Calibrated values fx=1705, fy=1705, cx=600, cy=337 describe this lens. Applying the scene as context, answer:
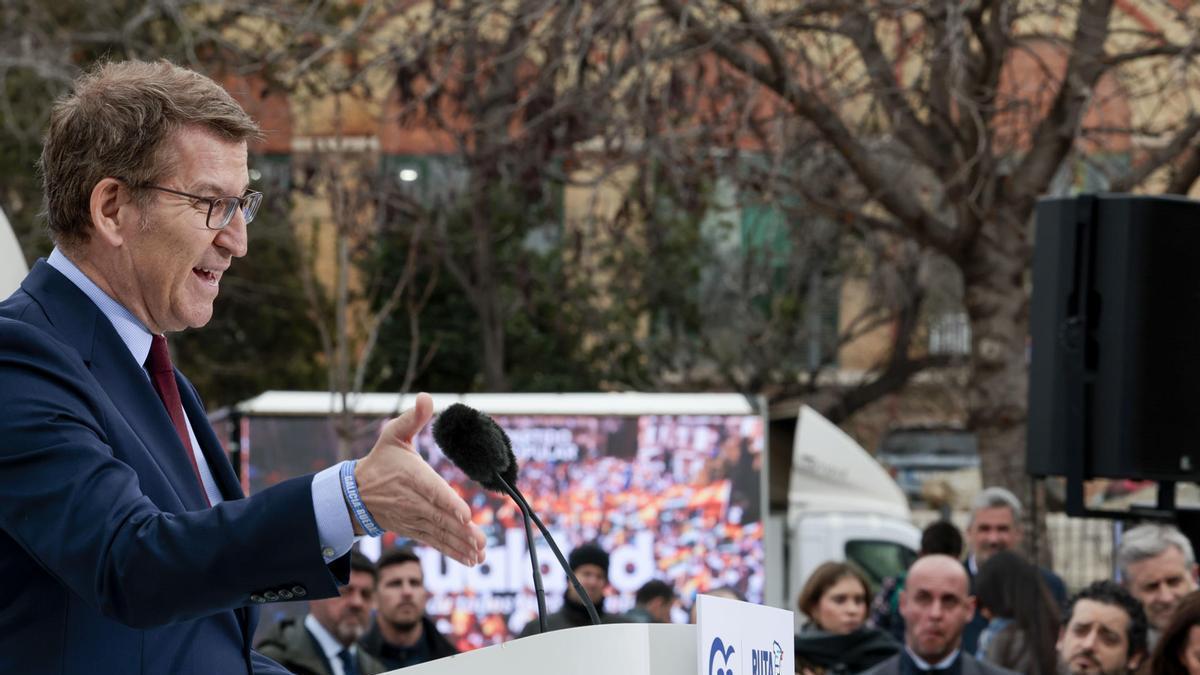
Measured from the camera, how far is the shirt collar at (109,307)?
280cm

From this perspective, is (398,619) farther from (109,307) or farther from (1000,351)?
(1000,351)

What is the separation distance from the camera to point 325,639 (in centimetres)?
831

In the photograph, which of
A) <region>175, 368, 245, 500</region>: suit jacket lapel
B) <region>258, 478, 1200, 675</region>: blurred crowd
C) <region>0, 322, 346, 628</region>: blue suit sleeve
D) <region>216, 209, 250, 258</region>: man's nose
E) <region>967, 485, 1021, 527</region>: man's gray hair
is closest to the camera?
<region>0, 322, 346, 628</region>: blue suit sleeve

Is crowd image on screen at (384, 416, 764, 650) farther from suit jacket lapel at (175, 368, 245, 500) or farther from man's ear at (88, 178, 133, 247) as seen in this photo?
man's ear at (88, 178, 133, 247)

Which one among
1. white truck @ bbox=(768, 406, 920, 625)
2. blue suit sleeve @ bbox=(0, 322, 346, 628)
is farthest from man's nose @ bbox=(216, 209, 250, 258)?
white truck @ bbox=(768, 406, 920, 625)

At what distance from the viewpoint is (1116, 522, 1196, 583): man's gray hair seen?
7.91 m

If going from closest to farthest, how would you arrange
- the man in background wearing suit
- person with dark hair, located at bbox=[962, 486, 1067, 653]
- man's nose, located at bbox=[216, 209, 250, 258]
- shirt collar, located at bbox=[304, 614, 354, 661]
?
man's nose, located at bbox=[216, 209, 250, 258]
the man in background wearing suit
shirt collar, located at bbox=[304, 614, 354, 661]
person with dark hair, located at bbox=[962, 486, 1067, 653]

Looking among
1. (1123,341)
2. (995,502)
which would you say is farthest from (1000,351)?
(1123,341)

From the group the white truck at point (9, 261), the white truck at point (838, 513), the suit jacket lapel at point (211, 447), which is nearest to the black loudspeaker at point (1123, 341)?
the white truck at point (9, 261)

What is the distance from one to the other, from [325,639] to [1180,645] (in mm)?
4132

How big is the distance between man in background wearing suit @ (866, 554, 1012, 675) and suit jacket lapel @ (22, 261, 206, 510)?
514cm

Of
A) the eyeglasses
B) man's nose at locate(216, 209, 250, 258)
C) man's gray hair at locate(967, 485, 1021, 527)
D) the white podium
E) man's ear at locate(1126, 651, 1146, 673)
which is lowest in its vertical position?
man's ear at locate(1126, 651, 1146, 673)

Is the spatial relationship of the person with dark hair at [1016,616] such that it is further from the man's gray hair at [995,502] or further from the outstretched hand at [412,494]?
the outstretched hand at [412,494]

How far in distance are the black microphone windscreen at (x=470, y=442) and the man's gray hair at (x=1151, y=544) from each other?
5.81m
